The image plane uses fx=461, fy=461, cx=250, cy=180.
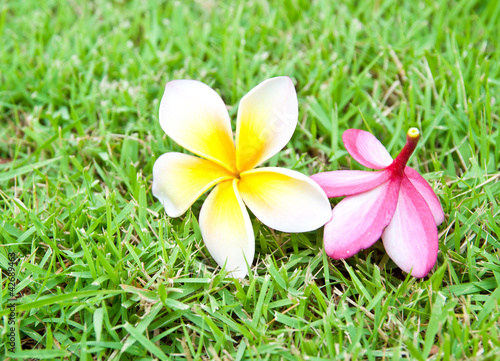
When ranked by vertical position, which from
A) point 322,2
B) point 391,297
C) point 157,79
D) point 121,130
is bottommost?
point 391,297

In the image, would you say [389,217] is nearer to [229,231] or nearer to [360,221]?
[360,221]

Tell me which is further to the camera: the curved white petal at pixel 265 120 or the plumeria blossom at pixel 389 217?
the curved white petal at pixel 265 120

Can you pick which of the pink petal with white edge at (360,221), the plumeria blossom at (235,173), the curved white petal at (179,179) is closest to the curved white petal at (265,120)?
the plumeria blossom at (235,173)

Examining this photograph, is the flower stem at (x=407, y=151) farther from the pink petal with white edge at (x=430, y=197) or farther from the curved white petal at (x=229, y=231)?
the curved white petal at (x=229, y=231)

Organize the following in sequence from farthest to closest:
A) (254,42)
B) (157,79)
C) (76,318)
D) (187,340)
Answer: (254,42)
(157,79)
(76,318)
(187,340)

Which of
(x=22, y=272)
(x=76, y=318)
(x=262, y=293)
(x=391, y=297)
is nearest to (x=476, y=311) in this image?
(x=391, y=297)

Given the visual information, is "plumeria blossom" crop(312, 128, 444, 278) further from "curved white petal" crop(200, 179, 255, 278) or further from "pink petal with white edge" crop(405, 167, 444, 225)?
"curved white petal" crop(200, 179, 255, 278)

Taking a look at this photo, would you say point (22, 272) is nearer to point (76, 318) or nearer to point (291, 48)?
point (76, 318)
